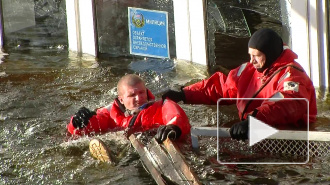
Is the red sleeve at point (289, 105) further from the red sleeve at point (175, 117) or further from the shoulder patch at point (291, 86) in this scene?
the red sleeve at point (175, 117)

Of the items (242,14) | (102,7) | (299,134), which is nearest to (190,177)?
(299,134)

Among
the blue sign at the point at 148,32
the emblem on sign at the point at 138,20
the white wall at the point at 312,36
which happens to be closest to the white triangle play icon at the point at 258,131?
the white wall at the point at 312,36

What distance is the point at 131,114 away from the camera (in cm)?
835

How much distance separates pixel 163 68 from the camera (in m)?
11.3

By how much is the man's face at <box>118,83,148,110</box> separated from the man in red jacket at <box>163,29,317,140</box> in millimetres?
517

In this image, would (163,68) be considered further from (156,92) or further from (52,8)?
(52,8)

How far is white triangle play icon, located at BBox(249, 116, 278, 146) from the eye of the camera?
735 cm

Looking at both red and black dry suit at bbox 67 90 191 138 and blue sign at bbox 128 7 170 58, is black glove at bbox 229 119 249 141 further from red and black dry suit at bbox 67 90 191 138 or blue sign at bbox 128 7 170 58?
blue sign at bbox 128 7 170 58

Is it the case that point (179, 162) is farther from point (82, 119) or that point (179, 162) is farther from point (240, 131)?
point (82, 119)

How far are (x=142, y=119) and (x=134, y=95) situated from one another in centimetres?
27

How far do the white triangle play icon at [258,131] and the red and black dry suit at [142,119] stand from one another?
71 centimetres

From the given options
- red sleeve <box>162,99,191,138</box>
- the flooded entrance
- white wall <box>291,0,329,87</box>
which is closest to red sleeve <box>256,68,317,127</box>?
the flooded entrance

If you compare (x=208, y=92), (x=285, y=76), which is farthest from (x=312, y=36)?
(x=285, y=76)
